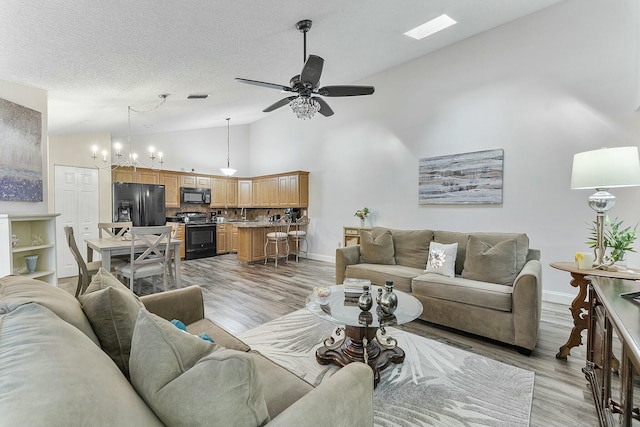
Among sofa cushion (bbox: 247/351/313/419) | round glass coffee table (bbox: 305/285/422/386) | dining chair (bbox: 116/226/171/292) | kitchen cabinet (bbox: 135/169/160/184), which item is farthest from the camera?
kitchen cabinet (bbox: 135/169/160/184)

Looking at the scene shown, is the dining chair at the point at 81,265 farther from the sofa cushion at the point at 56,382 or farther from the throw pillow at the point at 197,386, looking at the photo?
the throw pillow at the point at 197,386

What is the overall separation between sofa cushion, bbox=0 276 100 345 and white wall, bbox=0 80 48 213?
2.47 metres

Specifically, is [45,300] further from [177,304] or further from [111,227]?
[111,227]

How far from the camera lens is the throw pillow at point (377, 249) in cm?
374

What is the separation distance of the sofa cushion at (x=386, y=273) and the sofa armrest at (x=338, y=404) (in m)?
2.27

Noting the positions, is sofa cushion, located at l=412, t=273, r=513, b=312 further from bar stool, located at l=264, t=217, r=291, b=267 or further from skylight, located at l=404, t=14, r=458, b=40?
bar stool, located at l=264, t=217, r=291, b=267

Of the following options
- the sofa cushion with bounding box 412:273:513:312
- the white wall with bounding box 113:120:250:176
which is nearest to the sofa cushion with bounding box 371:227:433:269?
the sofa cushion with bounding box 412:273:513:312

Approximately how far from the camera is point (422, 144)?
4.87 m

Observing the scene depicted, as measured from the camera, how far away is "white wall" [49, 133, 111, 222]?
4809 millimetres

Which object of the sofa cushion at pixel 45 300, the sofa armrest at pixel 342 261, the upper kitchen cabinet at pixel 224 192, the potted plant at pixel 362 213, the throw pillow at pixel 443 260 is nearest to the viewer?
the sofa cushion at pixel 45 300

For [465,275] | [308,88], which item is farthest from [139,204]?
[465,275]

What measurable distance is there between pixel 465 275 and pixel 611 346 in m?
1.60

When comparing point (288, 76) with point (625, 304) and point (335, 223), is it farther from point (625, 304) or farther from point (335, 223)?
point (625, 304)

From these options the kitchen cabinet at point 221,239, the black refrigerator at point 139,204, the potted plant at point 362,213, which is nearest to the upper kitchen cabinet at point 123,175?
the black refrigerator at point 139,204
